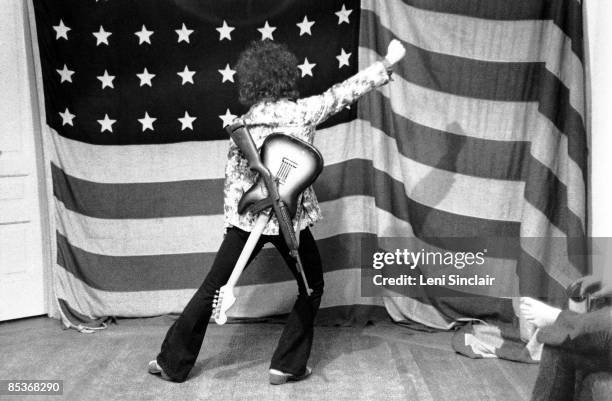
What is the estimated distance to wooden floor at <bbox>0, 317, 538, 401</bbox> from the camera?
2.96 meters

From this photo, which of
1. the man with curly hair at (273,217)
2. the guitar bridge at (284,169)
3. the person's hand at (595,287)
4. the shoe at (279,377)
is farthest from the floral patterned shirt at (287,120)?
the person's hand at (595,287)

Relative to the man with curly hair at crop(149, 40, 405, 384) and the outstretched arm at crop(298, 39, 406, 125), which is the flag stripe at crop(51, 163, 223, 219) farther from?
the outstretched arm at crop(298, 39, 406, 125)

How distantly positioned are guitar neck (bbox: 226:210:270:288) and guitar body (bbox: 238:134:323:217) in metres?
0.09

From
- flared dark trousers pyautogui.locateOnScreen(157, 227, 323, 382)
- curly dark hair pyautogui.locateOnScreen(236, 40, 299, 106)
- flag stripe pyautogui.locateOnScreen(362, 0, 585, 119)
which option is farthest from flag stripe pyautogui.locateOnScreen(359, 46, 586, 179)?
flared dark trousers pyautogui.locateOnScreen(157, 227, 323, 382)

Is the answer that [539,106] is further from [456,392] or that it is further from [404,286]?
[456,392]

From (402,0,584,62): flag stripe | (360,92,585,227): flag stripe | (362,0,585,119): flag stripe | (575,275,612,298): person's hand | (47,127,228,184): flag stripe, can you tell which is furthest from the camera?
(47,127,228,184): flag stripe

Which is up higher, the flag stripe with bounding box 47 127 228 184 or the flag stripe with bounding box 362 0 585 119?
the flag stripe with bounding box 362 0 585 119

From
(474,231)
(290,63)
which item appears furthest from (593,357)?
(474,231)

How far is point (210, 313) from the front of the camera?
119 inches

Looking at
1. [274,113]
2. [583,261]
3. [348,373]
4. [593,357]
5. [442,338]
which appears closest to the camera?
[593,357]

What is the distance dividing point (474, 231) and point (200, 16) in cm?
177

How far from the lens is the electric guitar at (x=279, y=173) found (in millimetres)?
2834

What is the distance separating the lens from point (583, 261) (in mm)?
3387

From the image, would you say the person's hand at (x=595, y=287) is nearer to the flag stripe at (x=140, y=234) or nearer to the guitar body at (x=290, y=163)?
the guitar body at (x=290, y=163)
